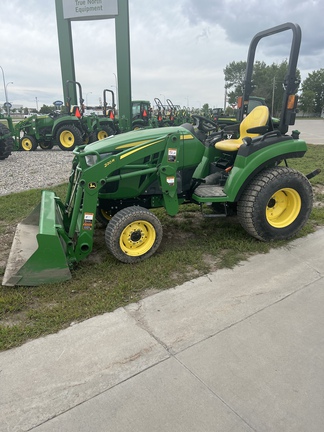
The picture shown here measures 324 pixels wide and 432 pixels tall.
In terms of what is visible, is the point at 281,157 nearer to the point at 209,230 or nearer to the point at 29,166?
the point at 209,230

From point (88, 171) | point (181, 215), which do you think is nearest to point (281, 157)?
point (181, 215)

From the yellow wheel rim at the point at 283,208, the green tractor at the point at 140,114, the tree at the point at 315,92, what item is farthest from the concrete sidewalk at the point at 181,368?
the tree at the point at 315,92

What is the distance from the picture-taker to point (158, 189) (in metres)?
3.85

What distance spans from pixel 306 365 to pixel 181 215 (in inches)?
122

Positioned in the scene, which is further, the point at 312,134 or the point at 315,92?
the point at 315,92

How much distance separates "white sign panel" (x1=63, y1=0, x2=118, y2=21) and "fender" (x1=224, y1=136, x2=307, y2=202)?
15232 mm

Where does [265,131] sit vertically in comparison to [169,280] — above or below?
above

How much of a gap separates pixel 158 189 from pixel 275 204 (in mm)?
1467

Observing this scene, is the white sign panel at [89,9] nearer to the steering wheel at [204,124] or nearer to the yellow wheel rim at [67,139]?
the yellow wheel rim at [67,139]

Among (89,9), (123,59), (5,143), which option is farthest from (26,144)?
(89,9)

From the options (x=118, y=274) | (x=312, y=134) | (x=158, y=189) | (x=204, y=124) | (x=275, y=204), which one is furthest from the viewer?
(x=312, y=134)

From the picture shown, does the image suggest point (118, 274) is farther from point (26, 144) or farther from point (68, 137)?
point (26, 144)

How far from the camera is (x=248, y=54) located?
4570 mm

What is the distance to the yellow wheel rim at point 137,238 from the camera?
3.38 meters
